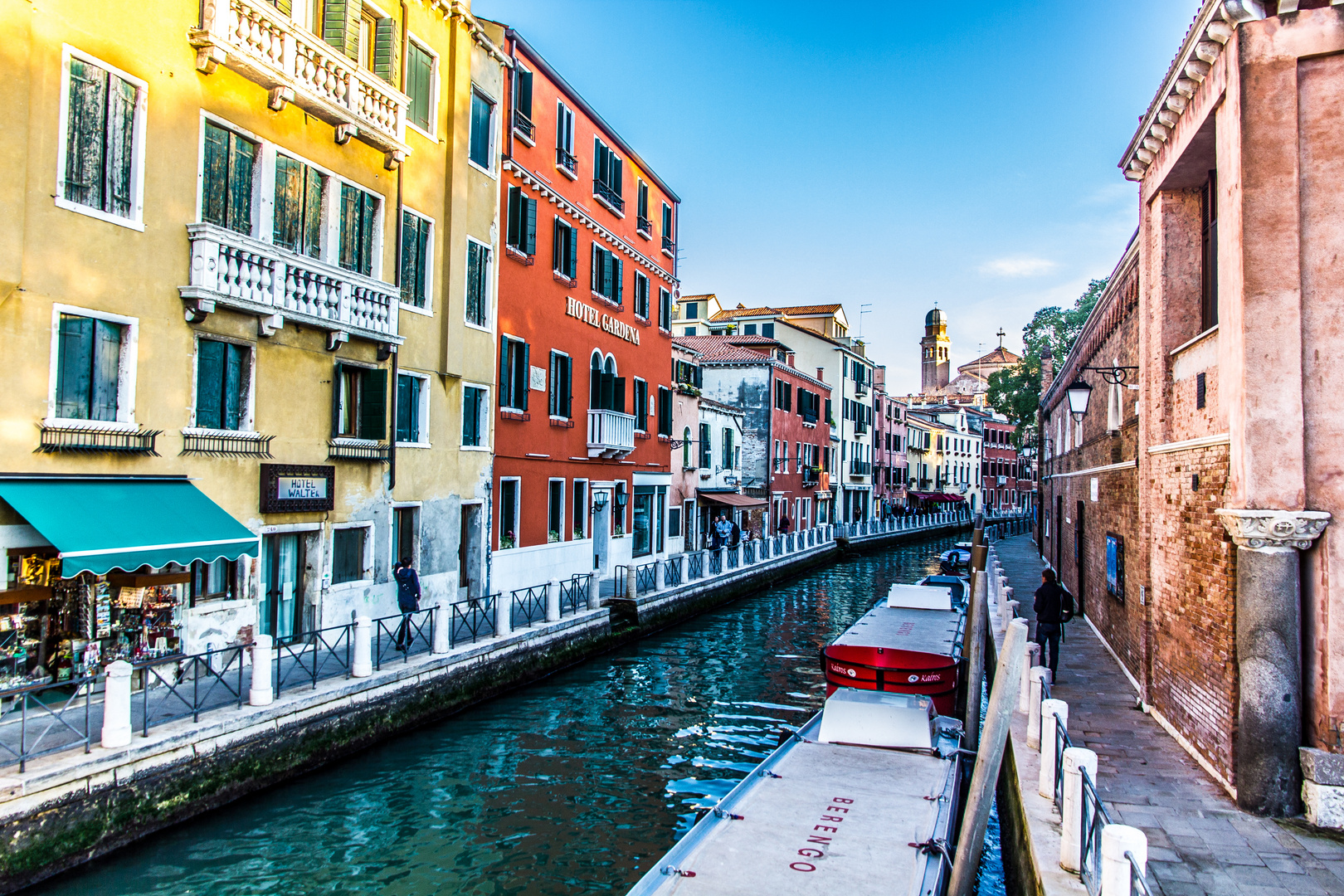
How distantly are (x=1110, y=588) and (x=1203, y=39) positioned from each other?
8.77m

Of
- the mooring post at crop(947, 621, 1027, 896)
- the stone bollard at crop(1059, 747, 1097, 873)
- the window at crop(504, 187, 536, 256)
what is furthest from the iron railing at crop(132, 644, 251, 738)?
the window at crop(504, 187, 536, 256)

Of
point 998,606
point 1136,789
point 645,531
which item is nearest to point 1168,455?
point 1136,789

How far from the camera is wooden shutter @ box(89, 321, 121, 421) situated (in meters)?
10.2

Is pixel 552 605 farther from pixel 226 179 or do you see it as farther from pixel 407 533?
pixel 226 179

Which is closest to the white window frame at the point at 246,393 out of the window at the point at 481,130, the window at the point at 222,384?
the window at the point at 222,384

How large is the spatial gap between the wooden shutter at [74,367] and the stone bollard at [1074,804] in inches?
407

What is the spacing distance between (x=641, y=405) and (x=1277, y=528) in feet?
65.1

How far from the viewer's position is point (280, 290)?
12.3 meters

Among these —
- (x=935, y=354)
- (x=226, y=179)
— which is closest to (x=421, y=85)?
(x=226, y=179)

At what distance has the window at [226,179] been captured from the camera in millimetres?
11516

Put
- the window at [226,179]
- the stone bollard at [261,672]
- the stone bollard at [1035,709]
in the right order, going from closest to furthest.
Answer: the stone bollard at [1035,709] < the stone bollard at [261,672] < the window at [226,179]

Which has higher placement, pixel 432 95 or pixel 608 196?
pixel 608 196

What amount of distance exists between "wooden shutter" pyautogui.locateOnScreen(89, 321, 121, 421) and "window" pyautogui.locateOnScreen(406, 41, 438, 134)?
6656 millimetres

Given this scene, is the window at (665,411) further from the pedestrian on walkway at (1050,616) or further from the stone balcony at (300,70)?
the pedestrian on walkway at (1050,616)
